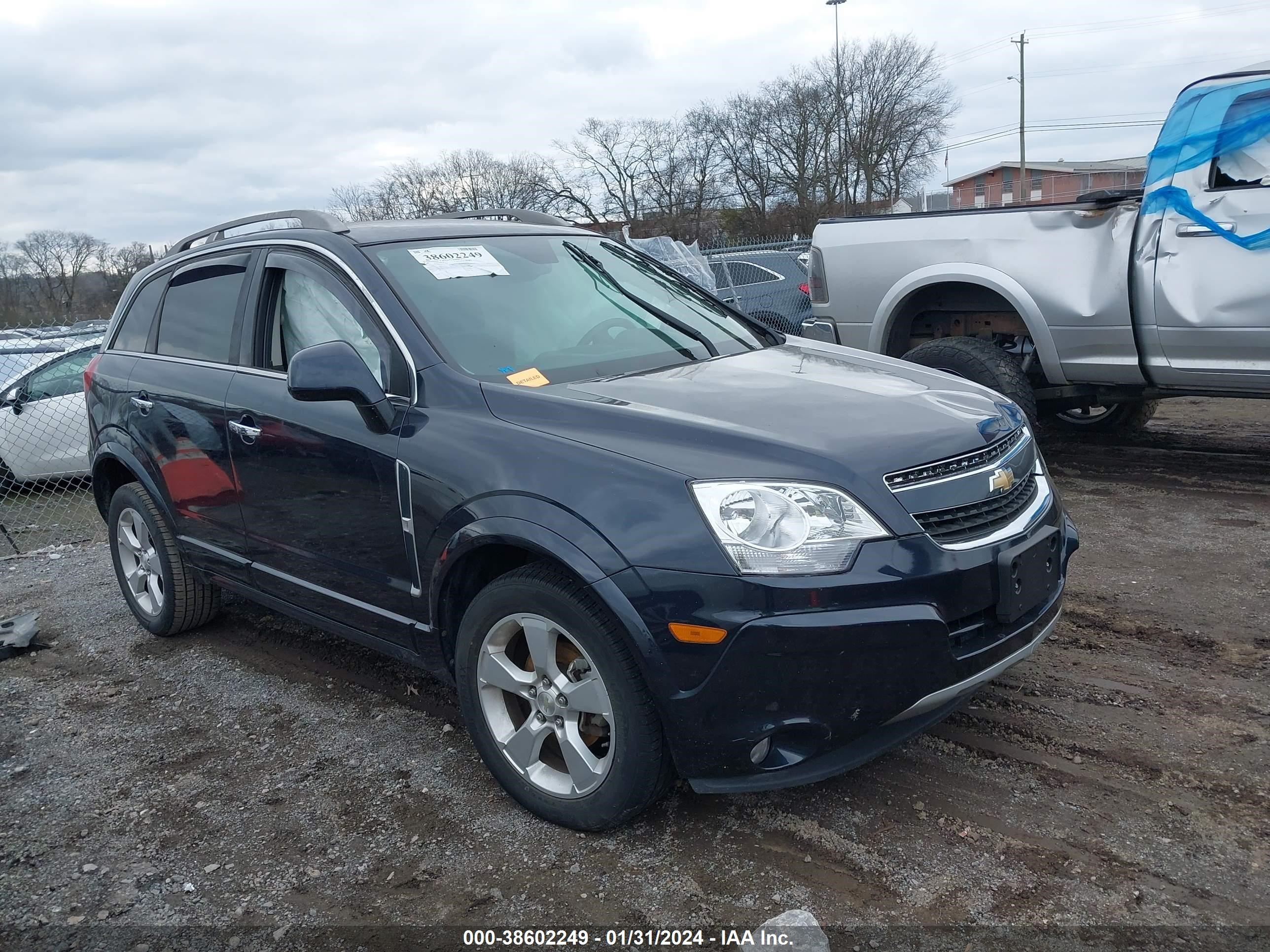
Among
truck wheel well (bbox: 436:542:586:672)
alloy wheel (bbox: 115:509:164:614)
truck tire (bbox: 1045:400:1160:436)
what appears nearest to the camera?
truck wheel well (bbox: 436:542:586:672)

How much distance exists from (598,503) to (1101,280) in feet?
14.8

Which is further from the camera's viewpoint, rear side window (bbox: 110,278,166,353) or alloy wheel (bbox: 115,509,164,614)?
alloy wheel (bbox: 115,509,164,614)

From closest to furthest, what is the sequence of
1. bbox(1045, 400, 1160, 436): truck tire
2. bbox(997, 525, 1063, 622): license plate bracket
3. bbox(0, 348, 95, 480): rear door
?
bbox(997, 525, 1063, 622): license plate bracket → bbox(1045, 400, 1160, 436): truck tire → bbox(0, 348, 95, 480): rear door

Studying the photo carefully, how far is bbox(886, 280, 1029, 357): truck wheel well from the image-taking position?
6.58 m

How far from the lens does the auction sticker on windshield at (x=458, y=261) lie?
3.57 m

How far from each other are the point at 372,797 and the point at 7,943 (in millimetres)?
1046

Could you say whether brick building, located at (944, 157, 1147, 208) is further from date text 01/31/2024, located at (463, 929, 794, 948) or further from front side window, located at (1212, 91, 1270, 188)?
date text 01/31/2024, located at (463, 929, 794, 948)

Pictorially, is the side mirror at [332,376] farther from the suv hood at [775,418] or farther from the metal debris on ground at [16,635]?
the metal debris on ground at [16,635]

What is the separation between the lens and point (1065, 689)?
360 centimetres

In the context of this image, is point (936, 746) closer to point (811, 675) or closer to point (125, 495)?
point (811, 675)

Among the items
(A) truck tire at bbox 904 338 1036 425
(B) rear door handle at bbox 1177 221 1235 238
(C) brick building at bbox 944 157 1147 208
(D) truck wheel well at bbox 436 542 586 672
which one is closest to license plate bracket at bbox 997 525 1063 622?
(D) truck wheel well at bbox 436 542 586 672

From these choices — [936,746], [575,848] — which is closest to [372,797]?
[575,848]

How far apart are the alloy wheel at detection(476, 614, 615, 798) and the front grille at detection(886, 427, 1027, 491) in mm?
966

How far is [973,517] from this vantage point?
2.73m
